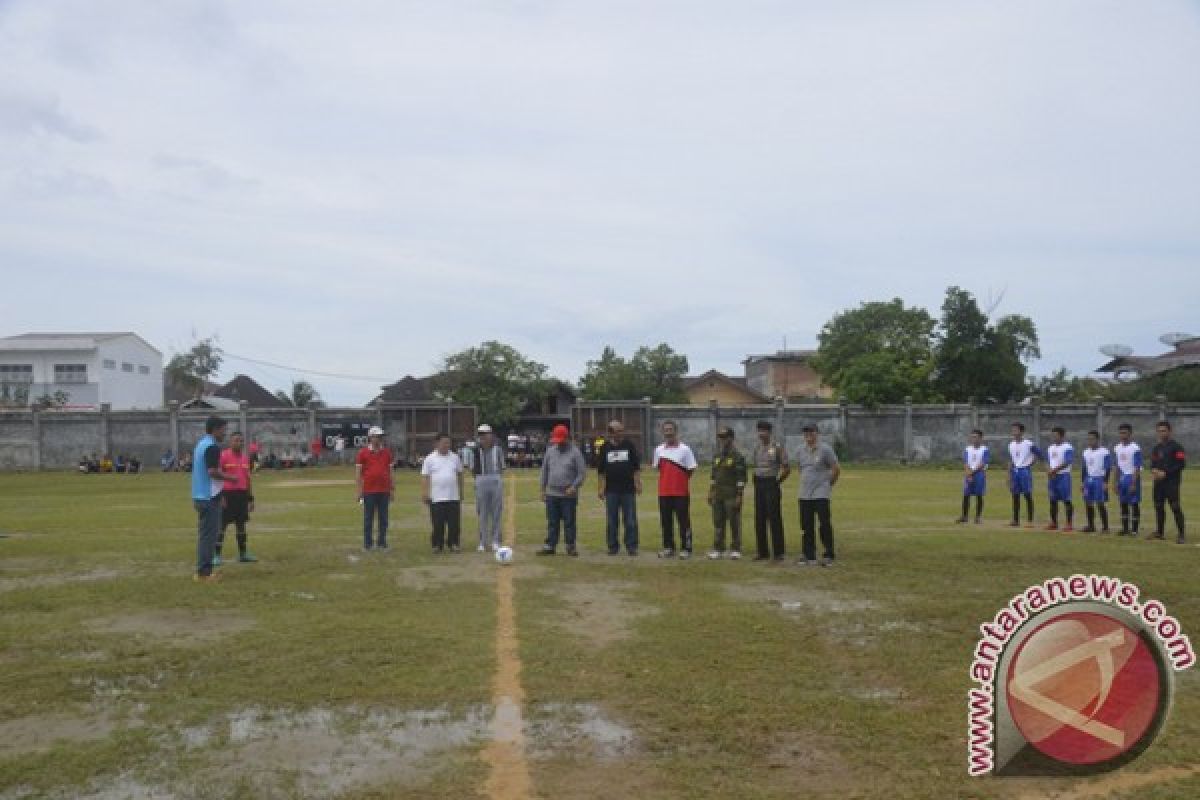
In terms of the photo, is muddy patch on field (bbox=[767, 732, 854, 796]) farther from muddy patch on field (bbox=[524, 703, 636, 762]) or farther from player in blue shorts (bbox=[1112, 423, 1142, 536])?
player in blue shorts (bbox=[1112, 423, 1142, 536])

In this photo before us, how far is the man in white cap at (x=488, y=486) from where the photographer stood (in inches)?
511

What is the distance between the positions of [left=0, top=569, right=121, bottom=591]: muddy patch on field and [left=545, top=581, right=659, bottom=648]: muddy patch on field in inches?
209

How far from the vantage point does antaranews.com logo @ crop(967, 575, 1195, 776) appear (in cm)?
300

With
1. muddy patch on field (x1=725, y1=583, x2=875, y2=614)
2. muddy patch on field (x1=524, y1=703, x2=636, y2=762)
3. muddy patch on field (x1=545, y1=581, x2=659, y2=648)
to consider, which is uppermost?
muddy patch on field (x1=545, y1=581, x2=659, y2=648)

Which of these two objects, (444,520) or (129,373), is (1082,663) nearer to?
(444,520)

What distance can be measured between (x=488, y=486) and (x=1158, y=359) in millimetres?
69301

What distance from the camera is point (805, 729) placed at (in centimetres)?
551

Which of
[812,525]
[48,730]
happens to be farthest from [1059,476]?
[48,730]

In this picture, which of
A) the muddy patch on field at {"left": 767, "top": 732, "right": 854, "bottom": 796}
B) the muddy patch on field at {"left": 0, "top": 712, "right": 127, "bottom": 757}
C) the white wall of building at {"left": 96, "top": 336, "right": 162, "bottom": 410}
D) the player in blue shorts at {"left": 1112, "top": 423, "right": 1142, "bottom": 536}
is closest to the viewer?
the muddy patch on field at {"left": 767, "top": 732, "right": 854, "bottom": 796}

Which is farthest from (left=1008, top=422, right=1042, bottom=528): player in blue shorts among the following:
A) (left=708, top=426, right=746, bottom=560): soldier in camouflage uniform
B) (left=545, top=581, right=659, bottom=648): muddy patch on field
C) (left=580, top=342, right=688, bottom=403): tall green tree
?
(left=580, top=342, right=688, bottom=403): tall green tree

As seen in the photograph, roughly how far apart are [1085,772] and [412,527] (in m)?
14.2

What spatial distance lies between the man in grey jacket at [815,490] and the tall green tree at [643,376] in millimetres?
48643

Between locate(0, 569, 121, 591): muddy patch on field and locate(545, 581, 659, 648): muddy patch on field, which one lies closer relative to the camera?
locate(545, 581, 659, 648): muddy patch on field

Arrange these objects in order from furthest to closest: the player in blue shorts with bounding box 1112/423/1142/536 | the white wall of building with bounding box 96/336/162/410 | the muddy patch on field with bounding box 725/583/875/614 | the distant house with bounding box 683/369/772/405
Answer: the distant house with bounding box 683/369/772/405
the white wall of building with bounding box 96/336/162/410
the player in blue shorts with bounding box 1112/423/1142/536
the muddy patch on field with bounding box 725/583/875/614
